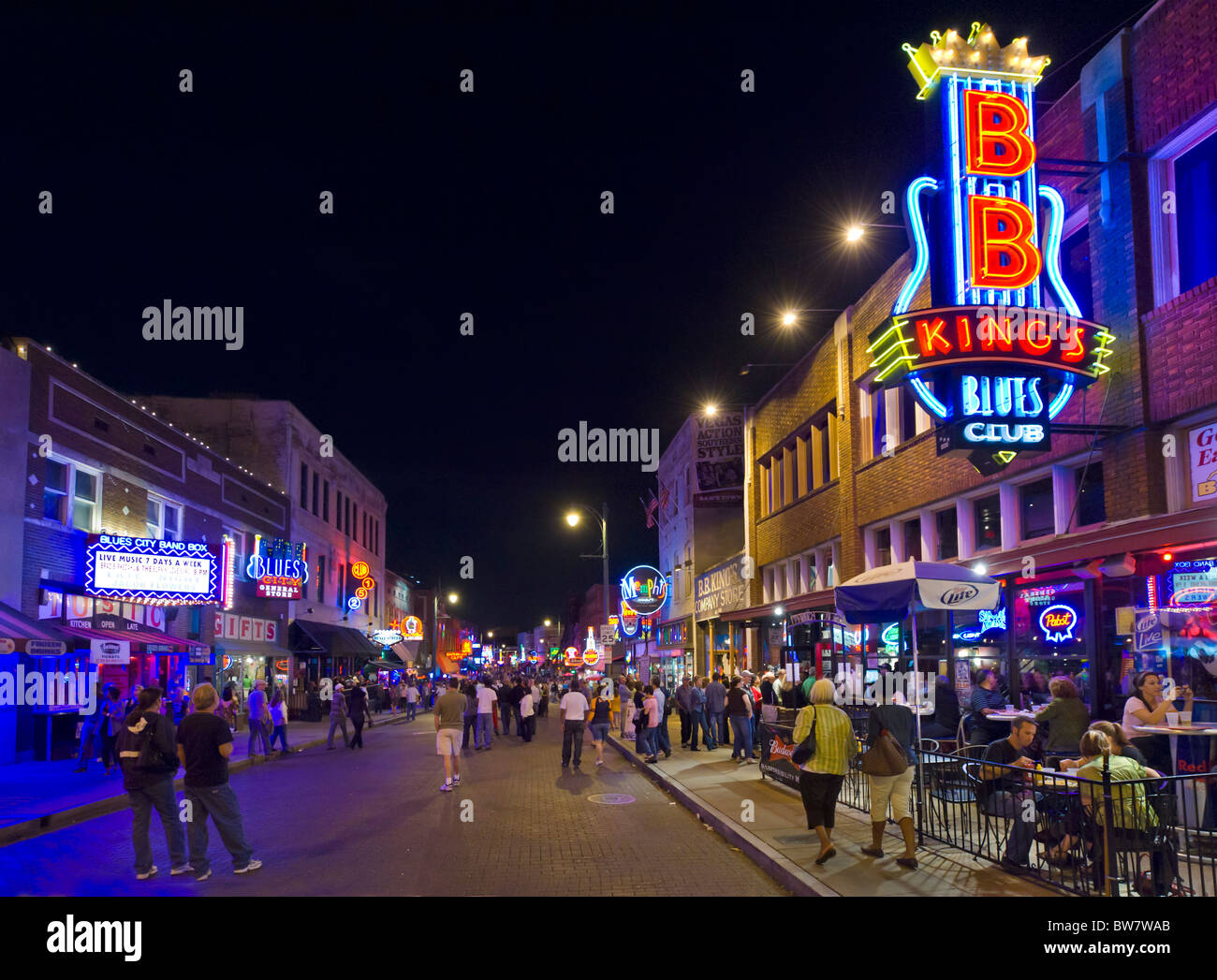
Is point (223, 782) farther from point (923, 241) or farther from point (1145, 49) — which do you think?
point (1145, 49)

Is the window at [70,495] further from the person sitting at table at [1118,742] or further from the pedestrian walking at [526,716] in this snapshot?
the person sitting at table at [1118,742]

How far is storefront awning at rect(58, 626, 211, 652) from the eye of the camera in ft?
67.0

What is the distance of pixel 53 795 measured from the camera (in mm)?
14586

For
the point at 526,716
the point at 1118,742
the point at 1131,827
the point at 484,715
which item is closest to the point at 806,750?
the point at 1118,742

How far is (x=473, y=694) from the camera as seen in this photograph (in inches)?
971

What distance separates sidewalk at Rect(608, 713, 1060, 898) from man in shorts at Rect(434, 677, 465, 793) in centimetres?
340

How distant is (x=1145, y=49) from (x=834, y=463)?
12.2 metres

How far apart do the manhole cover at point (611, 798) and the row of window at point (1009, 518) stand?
274 inches

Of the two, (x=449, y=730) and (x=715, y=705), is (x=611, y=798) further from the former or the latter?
(x=715, y=705)

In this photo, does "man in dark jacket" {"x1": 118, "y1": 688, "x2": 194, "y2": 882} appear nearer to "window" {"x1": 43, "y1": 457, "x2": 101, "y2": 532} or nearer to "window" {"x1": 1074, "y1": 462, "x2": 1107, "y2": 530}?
"window" {"x1": 1074, "y1": 462, "x2": 1107, "y2": 530}

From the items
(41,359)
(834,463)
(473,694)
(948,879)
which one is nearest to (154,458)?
(41,359)

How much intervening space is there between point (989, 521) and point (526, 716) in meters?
14.0

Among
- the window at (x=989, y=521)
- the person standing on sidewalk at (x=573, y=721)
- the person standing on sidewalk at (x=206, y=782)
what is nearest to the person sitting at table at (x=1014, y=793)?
the person standing on sidewalk at (x=206, y=782)

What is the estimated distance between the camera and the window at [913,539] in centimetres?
1952
